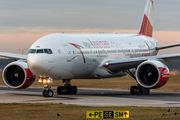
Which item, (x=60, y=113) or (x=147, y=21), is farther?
(x=147, y=21)

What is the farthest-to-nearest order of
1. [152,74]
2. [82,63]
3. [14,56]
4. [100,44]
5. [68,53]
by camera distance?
[14,56], [100,44], [82,63], [152,74], [68,53]

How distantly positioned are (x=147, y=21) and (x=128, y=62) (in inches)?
639

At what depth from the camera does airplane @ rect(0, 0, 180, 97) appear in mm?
28000

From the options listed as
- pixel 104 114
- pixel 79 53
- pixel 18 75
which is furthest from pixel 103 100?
pixel 104 114

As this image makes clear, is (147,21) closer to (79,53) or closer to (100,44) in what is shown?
(100,44)

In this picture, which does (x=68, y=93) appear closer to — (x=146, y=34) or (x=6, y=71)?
(x=6, y=71)

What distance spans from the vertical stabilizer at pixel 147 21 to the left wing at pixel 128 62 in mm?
12445

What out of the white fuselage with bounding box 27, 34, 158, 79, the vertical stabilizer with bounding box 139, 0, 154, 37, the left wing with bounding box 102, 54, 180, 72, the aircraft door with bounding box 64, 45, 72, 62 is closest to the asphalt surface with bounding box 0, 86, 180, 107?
the white fuselage with bounding box 27, 34, 158, 79

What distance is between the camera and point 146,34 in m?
45.6

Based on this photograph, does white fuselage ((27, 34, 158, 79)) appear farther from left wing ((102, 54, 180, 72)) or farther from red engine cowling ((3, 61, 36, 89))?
red engine cowling ((3, 61, 36, 89))

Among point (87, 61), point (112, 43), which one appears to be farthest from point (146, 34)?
point (87, 61)

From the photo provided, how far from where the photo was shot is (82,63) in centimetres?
3062

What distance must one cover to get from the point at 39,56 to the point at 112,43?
10262mm

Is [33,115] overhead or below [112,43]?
below
